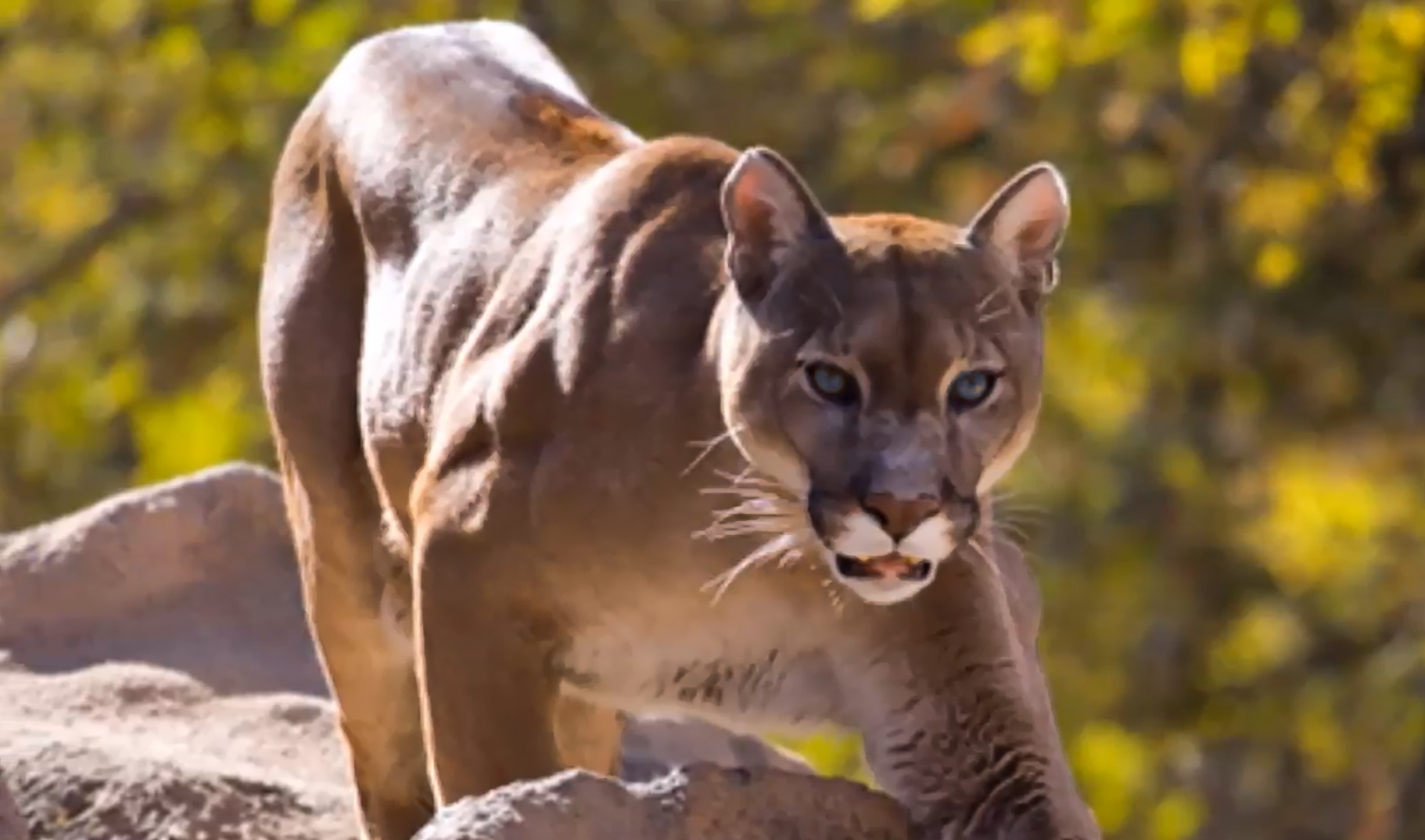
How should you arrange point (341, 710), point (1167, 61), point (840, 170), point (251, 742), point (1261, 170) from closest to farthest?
point (341, 710) < point (251, 742) < point (1167, 61) < point (1261, 170) < point (840, 170)

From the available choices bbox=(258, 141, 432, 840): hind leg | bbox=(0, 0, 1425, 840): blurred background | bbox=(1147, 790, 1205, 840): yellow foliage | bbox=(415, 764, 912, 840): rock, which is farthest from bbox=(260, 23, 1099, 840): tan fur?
bbox=(1147, 790, 1205, 840): yellow foliage

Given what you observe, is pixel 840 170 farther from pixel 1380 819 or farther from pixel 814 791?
pixel 814 791

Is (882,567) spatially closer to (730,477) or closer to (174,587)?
(730,477)

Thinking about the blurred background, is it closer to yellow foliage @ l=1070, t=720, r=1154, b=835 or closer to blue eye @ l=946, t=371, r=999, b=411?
yellow foliage @ l=1070, t=720, r=1154, b=835

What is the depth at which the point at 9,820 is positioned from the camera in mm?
3068

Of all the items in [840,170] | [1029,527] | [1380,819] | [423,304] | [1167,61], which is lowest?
[1380,819]

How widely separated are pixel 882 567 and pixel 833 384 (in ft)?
0.76

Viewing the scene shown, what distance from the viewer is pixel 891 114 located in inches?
325

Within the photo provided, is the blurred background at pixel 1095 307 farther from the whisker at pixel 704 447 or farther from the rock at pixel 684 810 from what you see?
the rock at pixel 684 810

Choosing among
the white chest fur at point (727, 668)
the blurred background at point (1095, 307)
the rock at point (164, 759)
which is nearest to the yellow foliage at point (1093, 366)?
the blurred background at point (1095, 307)

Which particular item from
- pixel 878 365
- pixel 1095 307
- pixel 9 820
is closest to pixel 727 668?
pixel 878 365

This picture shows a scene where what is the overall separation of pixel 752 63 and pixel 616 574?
555cm

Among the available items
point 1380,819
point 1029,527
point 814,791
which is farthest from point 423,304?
point 1380,819

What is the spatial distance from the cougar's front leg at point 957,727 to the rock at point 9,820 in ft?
3.27
